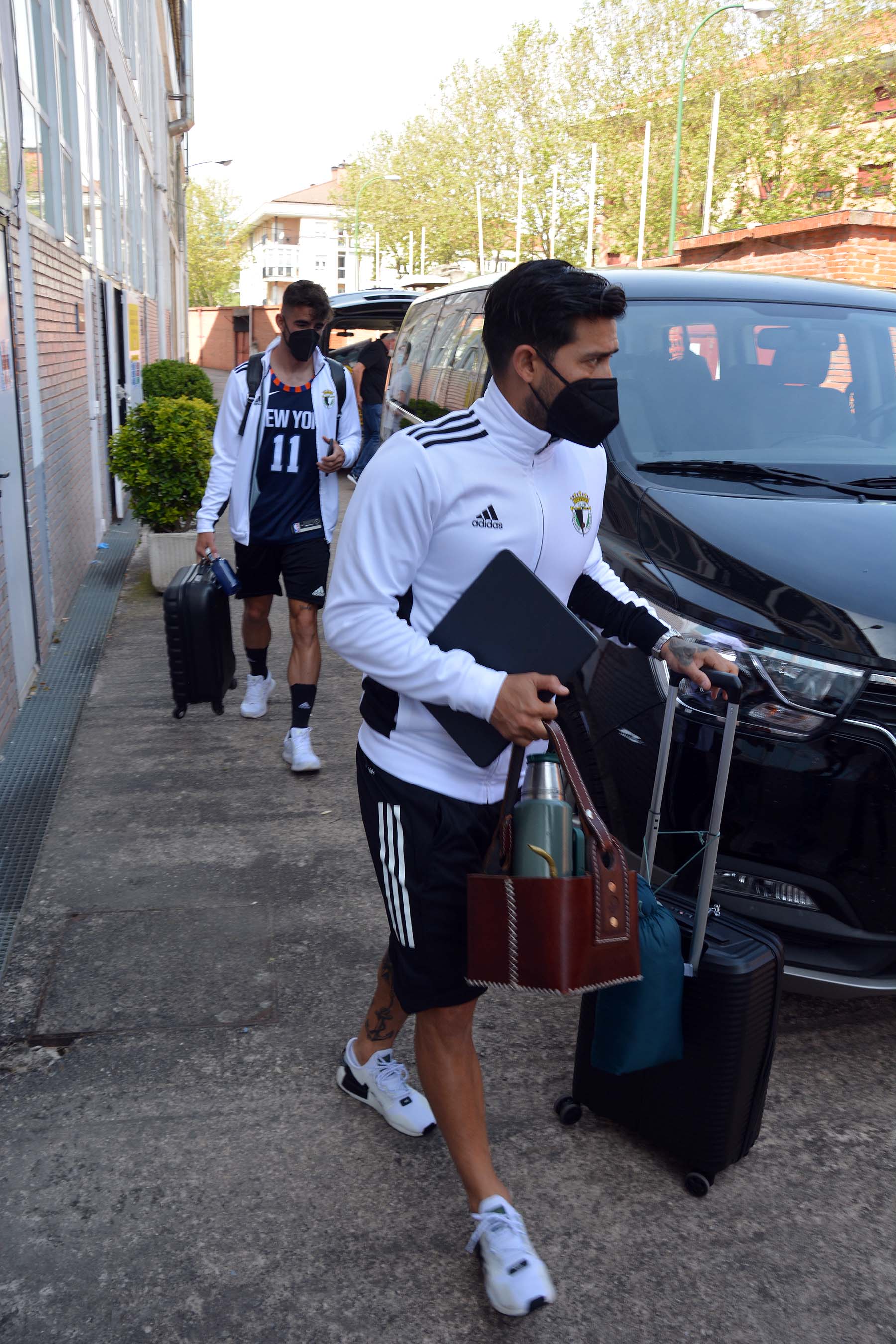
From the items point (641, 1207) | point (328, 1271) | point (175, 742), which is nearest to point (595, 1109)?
point (641, 1207)

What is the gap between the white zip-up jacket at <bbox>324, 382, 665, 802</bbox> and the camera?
2.06 m

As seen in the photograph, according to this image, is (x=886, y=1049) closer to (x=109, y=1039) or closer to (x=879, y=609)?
(x=879, y=609)

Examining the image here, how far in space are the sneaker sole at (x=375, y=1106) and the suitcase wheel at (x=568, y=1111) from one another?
30 centimetres

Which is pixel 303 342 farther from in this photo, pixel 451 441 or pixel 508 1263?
pixel 508 1263

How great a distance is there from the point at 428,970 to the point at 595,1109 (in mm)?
818

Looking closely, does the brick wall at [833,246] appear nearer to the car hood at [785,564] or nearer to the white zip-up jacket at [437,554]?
the car hood at [785,564]

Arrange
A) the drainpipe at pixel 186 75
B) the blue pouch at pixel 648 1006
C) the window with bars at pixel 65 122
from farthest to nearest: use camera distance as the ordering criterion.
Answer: the drainpipe at pixel 186 75
the window with bars at pixel 65 122
the blue pouch at pixel 648 1006

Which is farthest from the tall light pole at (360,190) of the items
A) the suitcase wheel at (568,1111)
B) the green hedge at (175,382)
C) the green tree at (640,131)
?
the suitcase wheel at (568,1111)

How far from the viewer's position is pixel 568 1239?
245 cm

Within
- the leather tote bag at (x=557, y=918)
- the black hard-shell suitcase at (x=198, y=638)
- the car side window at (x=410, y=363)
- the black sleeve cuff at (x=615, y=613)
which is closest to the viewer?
the leather tote bag at (x=557, y=918)

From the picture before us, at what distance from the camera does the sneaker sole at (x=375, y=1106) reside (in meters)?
2.76

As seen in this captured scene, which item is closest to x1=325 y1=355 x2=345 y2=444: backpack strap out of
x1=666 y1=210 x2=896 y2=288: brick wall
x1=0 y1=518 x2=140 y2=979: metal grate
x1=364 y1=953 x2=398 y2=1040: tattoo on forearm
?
x1=0 y1=518 x2=140 y2=979: metal grate

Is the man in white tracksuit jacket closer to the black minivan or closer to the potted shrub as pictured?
the black minivan

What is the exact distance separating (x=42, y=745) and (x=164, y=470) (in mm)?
3583
